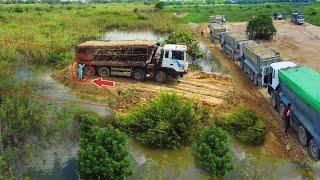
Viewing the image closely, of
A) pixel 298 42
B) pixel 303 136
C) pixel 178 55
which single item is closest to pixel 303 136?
pixel 303 136

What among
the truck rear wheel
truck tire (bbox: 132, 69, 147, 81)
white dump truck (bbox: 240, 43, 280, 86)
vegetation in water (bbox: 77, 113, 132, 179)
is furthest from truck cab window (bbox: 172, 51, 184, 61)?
vegetation in water (bbox: 77, 113, 132, 179)

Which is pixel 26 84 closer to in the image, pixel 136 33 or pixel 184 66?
pixel 184 66

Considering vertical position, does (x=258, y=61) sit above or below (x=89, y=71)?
above

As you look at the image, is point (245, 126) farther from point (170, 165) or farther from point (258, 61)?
point (258, 61)

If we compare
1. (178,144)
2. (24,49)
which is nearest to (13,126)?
(178,144)

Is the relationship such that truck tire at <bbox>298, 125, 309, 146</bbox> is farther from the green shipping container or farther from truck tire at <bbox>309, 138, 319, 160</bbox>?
the green shipping container

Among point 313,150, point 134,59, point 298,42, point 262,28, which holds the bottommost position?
point 313,150
